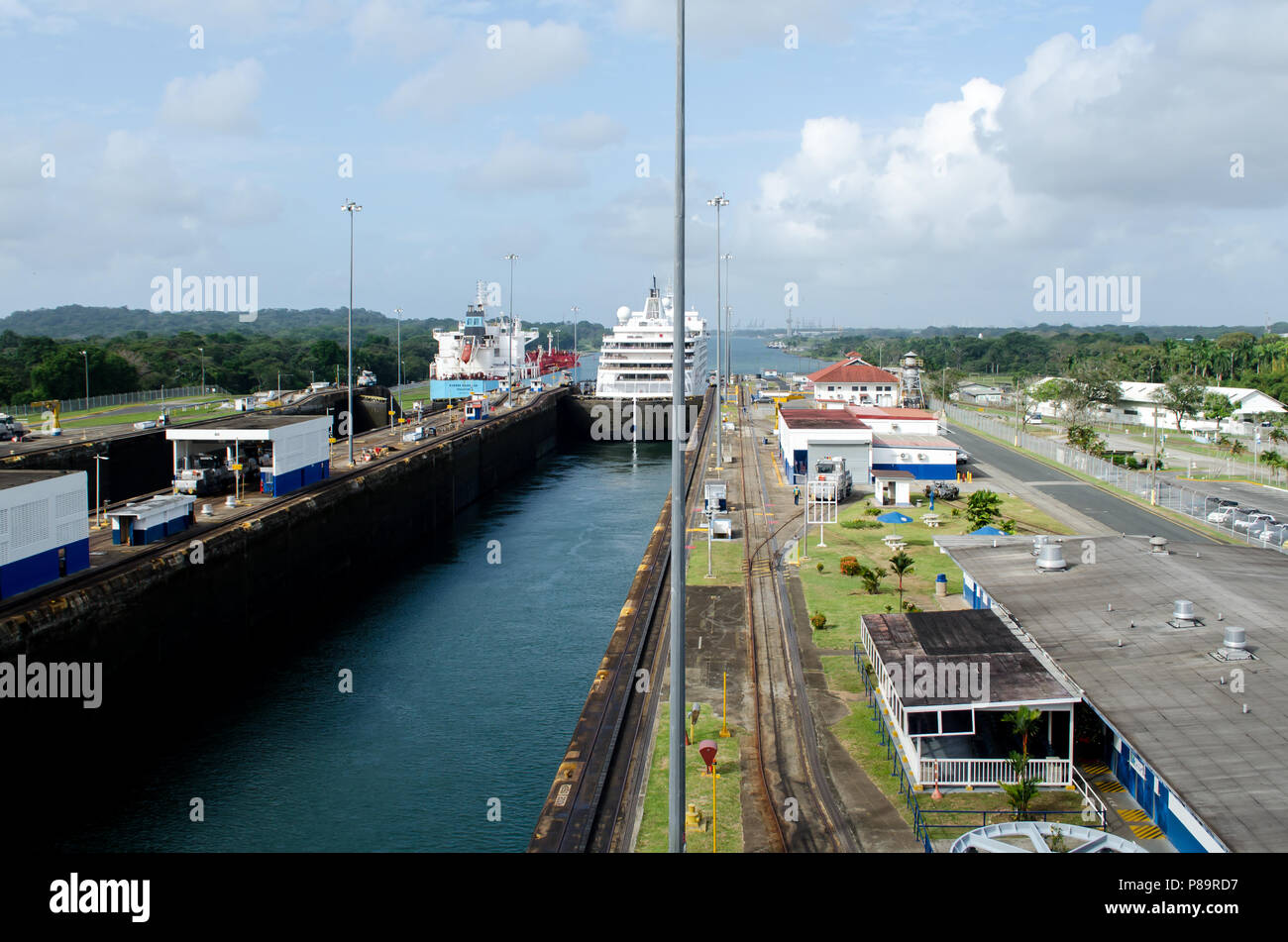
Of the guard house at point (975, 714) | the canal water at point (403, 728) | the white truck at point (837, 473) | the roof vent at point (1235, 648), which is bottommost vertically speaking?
the canal water at point (403, 728)

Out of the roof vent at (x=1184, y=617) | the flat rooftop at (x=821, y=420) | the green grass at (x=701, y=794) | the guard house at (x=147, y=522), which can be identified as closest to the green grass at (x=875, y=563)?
the green grass at (x=701, y=794)

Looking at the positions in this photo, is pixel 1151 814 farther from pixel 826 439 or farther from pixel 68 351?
pixel 68 351

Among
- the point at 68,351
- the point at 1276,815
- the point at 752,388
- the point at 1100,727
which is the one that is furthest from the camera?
the point at 752,388

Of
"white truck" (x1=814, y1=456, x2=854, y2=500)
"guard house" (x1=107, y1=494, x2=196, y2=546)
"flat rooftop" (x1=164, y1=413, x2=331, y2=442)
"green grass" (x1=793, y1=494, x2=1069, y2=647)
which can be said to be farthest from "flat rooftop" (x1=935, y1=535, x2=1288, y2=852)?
"flat rooftop" (x1=164, y1=413, x2=331, y2=442)

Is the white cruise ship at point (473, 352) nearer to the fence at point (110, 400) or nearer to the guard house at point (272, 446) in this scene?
the fence at point (110, 400)

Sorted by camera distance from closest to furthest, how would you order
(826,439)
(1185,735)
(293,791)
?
(1185,735)
(293,791)
(826,439)

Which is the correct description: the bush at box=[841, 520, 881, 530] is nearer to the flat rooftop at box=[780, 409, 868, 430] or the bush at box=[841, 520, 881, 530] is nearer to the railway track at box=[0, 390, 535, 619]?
the flat rooftop at box=[780, 409, 868, 430]
